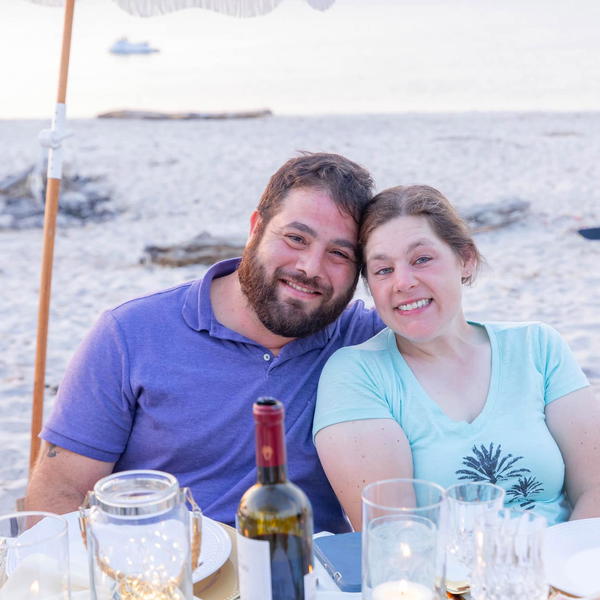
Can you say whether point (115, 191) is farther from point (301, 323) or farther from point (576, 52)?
point (576, 52)

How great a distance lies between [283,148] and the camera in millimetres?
18875

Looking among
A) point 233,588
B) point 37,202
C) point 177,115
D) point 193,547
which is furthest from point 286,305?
point 177,115

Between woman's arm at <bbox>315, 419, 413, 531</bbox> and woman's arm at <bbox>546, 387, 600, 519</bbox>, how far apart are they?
447 millimetres

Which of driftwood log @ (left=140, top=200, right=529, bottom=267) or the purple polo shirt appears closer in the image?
the purple polo shirt

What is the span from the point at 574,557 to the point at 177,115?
24208 mm

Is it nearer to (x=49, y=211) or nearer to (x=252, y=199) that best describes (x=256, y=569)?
(x=49, y=211)

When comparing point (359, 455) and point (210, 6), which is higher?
point (210, 6)

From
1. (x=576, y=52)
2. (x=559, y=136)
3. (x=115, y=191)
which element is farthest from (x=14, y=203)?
(x=576, y=52)

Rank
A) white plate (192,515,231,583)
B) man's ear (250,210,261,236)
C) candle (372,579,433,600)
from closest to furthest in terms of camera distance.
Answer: candle (372,579,433,600), white plate (192,515,231,583), man's ear (250,210,261,236)

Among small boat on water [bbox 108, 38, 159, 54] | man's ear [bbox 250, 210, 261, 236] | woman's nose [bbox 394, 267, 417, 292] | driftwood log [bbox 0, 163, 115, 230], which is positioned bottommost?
driftwood log [bbox 0, 163, 115, 230]

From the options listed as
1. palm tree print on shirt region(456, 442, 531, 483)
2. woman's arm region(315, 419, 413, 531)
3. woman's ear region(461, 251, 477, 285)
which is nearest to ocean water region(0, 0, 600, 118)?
woman's ear region(461, 251, 477, 285)

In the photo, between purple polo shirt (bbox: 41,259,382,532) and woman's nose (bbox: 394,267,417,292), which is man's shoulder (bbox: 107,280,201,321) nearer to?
purple polo shirt (bbox: 41,259,382,532)

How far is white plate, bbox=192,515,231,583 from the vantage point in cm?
157

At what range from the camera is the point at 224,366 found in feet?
7.86
